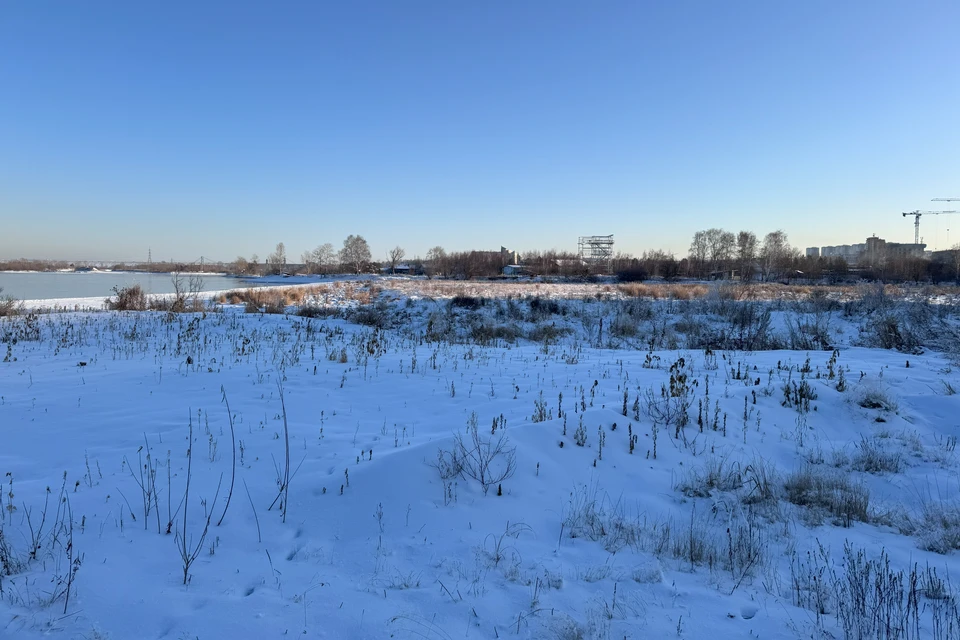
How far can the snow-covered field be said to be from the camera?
102 inches

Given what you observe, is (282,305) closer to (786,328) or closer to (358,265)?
(786,328)

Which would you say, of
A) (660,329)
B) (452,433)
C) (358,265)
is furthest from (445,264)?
(452,433)

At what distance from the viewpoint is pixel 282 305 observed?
23.0 meters

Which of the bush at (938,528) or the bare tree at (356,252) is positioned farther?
the bare tree at (356,252)

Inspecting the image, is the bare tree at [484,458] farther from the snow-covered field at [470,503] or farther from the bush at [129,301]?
the bush at [129,301]

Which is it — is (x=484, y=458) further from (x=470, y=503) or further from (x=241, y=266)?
(x=241, y=266)

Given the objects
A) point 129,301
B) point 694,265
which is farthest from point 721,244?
point 129,301

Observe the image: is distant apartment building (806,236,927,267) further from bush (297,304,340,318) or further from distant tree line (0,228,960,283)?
bush (297,304,340,318)

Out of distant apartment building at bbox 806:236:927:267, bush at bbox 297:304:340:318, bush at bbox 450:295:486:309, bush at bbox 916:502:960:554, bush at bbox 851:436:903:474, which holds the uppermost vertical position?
distant apartment building at bbox 806:236:927:267

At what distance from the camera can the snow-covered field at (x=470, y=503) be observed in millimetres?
2598

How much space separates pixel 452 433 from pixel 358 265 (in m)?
92.3

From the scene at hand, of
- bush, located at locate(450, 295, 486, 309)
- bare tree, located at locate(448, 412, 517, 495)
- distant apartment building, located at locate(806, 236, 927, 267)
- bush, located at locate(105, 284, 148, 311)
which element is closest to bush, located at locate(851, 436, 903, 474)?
bare tree, located at locate(448, 412, 517, 495)

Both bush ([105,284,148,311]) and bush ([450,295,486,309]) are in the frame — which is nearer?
bush ([105,284,148,311])

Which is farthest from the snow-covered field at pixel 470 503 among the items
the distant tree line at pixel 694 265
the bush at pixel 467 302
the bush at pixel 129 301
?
the distant tree line at pixel 694 265
